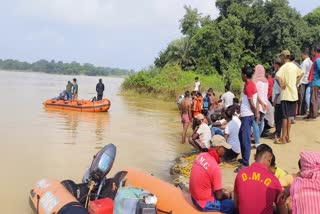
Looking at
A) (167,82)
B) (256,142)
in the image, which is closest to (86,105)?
(167,82)

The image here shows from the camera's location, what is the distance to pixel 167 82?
2758 centimetres

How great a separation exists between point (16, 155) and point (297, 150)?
20.9 ft

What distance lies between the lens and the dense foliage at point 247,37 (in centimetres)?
2514

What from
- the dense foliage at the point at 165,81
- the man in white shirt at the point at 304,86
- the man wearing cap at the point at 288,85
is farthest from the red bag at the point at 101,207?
the dense foliage at the point at 165,81

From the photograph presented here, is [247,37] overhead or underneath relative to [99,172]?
overhead

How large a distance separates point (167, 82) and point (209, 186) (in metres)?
23.5

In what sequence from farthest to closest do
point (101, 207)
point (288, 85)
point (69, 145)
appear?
1. point (69, 145)
2. point (288, 85)
3. point (101, 207)

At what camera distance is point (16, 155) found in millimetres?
9453

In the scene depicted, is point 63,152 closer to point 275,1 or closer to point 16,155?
point 16,155

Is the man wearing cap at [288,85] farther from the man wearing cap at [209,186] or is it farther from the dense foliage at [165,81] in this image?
the dense foliage at [165,81]

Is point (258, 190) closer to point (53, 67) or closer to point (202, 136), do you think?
point (202, 136)

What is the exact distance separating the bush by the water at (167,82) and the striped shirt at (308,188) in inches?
802

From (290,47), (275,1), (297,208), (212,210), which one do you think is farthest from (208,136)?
(275,1)

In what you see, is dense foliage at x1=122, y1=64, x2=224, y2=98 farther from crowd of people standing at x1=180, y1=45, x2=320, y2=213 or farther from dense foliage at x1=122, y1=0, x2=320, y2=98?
crowd of people standing at x1=180, y1=45, x2=320, y2=213
